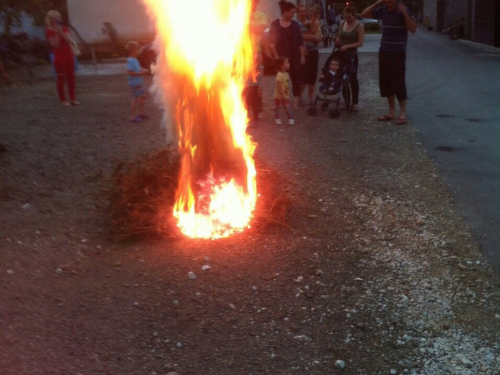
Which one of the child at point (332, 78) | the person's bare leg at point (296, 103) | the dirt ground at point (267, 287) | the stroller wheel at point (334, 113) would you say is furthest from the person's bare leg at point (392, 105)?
the dirt ground at point (267, 287)

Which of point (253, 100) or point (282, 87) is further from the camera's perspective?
point (253, 100)

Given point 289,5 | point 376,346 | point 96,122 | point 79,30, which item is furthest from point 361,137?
point 79,30

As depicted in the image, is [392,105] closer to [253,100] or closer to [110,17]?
→ [253,100]

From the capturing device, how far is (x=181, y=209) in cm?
557

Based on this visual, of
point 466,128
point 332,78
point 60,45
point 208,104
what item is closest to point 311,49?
point 332,78

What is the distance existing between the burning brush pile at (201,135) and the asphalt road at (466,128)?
201cm

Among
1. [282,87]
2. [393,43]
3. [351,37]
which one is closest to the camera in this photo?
[393,43]

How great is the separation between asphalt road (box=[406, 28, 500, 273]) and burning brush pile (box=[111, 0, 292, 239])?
201cm

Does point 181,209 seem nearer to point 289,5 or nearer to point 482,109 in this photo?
point 289,5

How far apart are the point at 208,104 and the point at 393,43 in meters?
5.00

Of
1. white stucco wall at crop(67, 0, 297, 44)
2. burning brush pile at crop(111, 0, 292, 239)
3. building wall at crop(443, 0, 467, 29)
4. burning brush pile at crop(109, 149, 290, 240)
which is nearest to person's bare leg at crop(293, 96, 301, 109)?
burning brush pile at crop(109, 149, 290, 240)

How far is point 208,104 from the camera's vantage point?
5.61 m

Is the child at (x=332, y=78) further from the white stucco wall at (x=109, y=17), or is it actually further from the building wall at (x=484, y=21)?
the building wall at (x=484, y=21)

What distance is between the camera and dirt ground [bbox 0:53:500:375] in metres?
3.73
